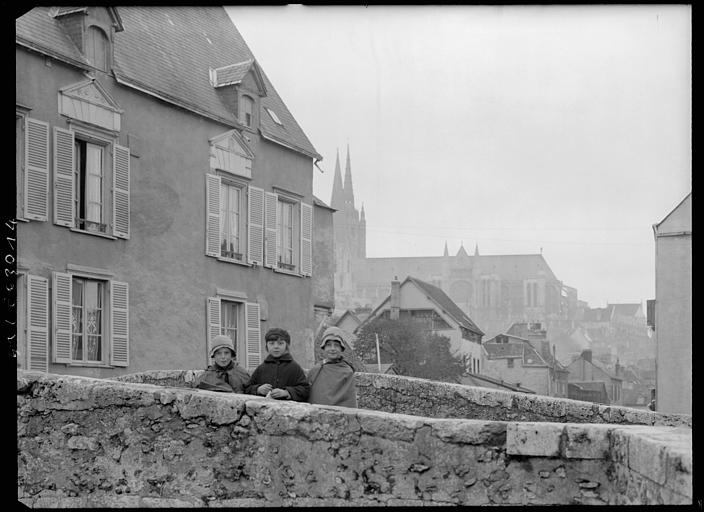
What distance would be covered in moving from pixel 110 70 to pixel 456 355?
46939 millimetres

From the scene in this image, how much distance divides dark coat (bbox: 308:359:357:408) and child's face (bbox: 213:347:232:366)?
0.76 m

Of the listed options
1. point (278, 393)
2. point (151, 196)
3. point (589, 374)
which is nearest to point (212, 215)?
point (151, 196)

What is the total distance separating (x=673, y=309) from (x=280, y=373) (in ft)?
51.7

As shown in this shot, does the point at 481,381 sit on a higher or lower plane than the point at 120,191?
lower

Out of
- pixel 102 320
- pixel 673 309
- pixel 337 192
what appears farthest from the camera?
pixel 337 192

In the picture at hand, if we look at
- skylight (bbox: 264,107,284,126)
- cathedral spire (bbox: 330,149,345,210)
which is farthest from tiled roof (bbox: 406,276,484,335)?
cathedral spire (bbox: 330,149,345,210)

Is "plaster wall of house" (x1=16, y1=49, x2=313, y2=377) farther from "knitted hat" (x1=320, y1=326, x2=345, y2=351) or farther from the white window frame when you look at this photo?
"knitted hat" (x1=320, y1=326, x2=345, y2=351)

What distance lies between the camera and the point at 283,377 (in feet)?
26.9

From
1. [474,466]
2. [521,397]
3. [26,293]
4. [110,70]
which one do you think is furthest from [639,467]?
[110,70]

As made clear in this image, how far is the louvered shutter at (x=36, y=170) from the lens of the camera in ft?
43.9

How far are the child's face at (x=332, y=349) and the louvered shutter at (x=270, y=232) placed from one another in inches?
421

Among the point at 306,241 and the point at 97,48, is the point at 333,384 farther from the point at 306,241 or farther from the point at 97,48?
the point at 306,241

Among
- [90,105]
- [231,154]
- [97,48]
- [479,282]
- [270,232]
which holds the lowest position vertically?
[270,232]

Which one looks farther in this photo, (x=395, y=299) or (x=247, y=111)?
(x=395, y=299)
